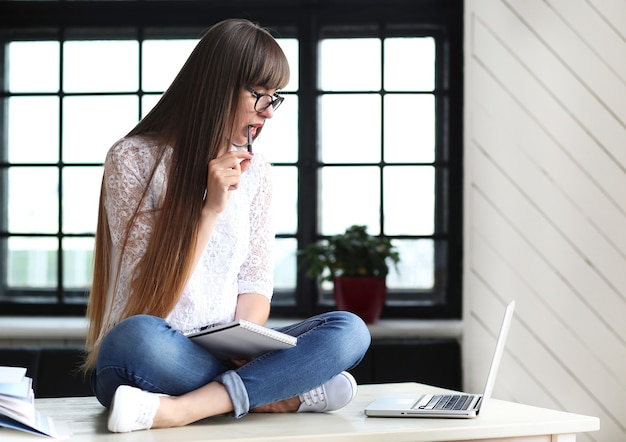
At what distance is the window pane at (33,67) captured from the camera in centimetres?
344

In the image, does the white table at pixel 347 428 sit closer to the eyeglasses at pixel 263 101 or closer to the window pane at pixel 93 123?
the eyeglasses at pixel 263 101

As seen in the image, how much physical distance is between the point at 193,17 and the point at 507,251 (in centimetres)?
149

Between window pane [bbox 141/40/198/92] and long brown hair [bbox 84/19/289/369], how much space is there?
156 centimetres

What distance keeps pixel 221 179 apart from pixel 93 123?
1.87 meters

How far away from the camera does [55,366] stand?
2.98 metres

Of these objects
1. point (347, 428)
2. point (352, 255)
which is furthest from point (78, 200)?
point (347, 428)

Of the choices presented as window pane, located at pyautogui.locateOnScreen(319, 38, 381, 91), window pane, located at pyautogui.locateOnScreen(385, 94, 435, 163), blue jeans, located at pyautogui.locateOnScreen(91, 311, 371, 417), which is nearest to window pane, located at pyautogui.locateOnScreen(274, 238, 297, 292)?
window pane, located at pyautogui.locateOnScreen(385, 94, 435, 163)

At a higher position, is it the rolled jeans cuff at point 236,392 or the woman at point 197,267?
the woman at point 197,267

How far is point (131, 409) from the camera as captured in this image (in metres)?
1.55

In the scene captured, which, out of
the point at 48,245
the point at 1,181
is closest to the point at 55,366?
the point at 48,245

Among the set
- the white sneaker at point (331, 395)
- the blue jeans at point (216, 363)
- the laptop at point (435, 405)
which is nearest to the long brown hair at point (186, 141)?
the blue jeans at point (216, 363)

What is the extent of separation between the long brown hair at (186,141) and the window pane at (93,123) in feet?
5.21

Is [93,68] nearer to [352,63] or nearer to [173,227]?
[352,63]

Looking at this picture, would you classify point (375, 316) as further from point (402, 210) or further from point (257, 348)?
point (257, 348)
